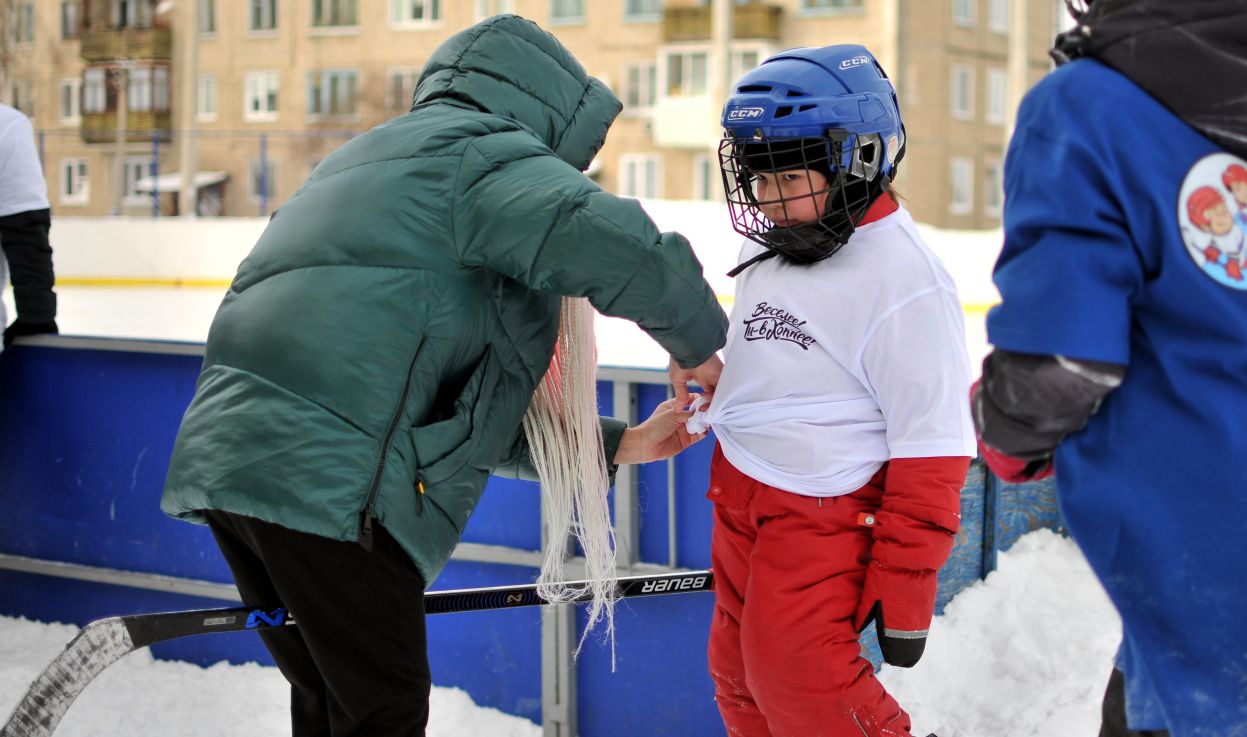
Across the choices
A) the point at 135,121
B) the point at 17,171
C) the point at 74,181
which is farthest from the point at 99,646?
the point at 135,121

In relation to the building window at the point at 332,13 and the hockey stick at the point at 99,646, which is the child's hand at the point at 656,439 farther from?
the building window at the point at 332,13

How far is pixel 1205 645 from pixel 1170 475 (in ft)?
0.51

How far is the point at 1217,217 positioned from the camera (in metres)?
1.14

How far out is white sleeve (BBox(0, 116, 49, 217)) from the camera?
3600 mm

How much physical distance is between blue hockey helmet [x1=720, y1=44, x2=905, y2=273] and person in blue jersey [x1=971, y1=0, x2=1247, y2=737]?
2.09ft

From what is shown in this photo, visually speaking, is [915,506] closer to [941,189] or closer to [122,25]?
[941,189]

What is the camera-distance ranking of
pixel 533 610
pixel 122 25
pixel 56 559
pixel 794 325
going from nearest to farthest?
pixel 794 325 → pixel 533 610 → pixel 56 559 → pixel 122 25

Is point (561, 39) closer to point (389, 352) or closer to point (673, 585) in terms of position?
point (673, 585)

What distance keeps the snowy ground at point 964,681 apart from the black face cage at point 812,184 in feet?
3.64

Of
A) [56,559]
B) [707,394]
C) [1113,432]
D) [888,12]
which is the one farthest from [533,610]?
[888,12]

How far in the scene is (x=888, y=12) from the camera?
20.3 metres

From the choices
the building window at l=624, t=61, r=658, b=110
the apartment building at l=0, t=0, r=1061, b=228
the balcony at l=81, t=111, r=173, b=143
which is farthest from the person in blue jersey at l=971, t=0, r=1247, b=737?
the building window at l=624, t=61, r=658, b=110

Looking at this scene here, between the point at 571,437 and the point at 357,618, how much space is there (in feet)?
1.75

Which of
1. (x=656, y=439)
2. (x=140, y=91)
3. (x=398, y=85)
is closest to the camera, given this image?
(x=656, y=439)
